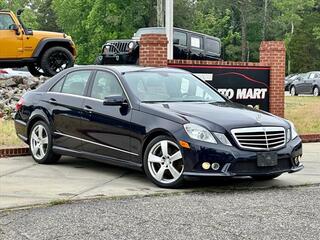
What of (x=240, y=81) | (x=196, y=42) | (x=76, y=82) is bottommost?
(x=240, y=81)

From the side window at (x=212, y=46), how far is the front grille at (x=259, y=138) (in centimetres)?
1555

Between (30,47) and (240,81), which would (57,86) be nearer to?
(240,81)

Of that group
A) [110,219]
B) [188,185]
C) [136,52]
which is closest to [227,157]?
[188,185]

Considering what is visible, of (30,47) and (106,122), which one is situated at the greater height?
(30,47)

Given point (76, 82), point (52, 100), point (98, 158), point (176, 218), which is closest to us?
point (176, 218)

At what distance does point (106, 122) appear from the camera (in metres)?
8.27

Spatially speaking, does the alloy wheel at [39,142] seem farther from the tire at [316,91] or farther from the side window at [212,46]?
the tire at [316,91]

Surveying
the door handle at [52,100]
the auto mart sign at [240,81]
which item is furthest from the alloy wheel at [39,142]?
the auto mart sign at [240,81]

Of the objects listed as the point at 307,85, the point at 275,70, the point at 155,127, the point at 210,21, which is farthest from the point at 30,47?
the point at 210,21

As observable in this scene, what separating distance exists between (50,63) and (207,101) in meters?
11.2

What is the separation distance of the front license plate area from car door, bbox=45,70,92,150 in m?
2.66

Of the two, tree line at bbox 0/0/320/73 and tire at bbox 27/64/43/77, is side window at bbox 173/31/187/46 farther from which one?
tree line at bbox 0/0/320/73

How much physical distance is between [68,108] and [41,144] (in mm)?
848

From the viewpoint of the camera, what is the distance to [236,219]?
597 centimetres
